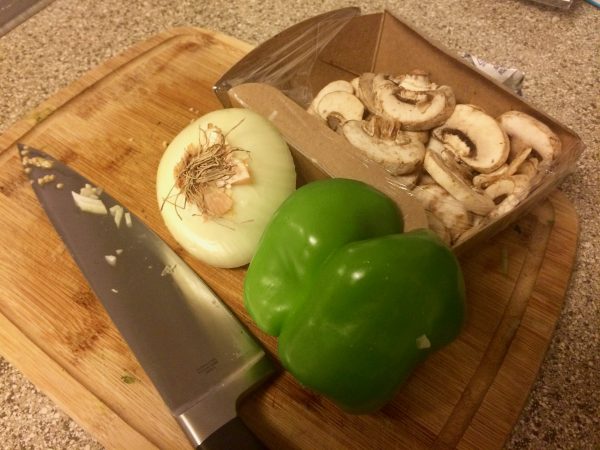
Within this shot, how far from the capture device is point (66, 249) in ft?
3.34

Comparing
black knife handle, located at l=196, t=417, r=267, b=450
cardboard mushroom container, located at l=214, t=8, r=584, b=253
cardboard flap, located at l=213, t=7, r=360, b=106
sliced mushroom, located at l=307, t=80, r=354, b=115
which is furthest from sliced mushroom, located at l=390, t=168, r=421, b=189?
black knife handle, located at l=196, t=417, r=267, b=450

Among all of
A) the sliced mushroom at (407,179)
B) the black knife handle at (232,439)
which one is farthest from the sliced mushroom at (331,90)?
the black knife handle at (232,439)

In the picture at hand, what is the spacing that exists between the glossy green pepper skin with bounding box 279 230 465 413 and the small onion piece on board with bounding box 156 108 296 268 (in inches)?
8.8

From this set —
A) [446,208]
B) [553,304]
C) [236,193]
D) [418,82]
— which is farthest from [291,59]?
[553,304]

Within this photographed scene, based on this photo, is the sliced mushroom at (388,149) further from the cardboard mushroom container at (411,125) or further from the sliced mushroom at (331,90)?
the sliced mushroom at (331,90)

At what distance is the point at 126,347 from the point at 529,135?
89 centimetres

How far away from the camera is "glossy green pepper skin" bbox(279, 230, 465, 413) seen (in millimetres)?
708

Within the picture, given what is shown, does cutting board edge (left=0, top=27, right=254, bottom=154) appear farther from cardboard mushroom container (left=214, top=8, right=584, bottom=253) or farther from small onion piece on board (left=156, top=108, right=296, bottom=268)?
small onion piece on board (left=156, top=108, right=296, bottom=268)

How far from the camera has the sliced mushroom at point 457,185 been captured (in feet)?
2.95

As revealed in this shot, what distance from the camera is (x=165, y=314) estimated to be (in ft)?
2.94

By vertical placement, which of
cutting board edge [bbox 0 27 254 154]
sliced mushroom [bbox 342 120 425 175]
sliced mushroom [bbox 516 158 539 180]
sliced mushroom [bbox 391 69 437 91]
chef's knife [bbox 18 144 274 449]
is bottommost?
chef's knife [bbox 18 144 274 449]

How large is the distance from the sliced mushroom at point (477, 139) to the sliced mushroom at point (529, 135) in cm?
2

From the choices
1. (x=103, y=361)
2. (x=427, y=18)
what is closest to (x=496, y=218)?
(x=103, y=361)

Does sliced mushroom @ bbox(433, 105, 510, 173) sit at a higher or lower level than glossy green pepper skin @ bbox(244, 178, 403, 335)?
higher
